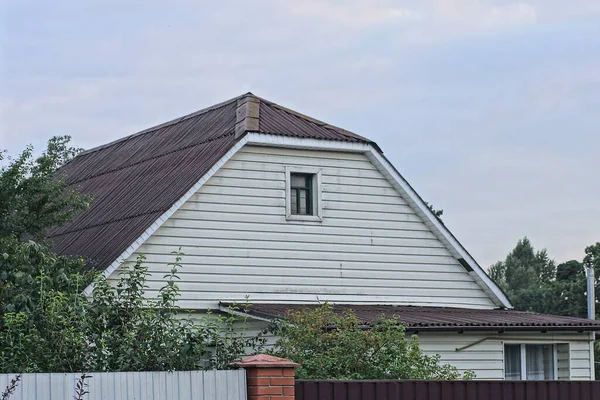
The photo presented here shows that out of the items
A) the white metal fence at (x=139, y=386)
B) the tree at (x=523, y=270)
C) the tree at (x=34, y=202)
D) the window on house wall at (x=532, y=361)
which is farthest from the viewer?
the tree at (x=523, y=270)

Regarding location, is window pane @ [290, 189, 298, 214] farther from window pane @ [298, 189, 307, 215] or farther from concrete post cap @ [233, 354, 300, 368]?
concrete post cap @ [233, 354, 300, 368]

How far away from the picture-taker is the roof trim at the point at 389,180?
20453mm

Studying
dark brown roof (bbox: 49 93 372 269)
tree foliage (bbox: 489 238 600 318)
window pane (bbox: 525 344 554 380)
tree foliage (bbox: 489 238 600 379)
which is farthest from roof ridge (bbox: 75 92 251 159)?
tree foliage (bbox: 489 238 600 318)

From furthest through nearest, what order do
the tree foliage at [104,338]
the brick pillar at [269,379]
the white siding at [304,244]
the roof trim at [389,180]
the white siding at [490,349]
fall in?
the white siding at [304,244] → the white siding at [490,349] → the roof trim at [389,180] → the tree foliage at [104,338] → the brick pillar at [269,379]

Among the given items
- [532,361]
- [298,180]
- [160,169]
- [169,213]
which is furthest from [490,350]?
[160,169]

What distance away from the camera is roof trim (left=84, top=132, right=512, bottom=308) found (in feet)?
67.1

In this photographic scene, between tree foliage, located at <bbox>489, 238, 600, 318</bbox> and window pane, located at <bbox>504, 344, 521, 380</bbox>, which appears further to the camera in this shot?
tree foliage, located at <bbox>489, 238, 600, 318</bbox>

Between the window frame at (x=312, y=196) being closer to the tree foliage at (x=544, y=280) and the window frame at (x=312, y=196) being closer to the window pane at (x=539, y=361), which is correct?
the window pane at (x=539, y=361)

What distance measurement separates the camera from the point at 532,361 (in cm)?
2188

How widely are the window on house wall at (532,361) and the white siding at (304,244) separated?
7.11ft

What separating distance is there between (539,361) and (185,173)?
289 inches

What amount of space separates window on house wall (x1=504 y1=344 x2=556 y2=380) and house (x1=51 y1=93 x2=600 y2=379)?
23 mm

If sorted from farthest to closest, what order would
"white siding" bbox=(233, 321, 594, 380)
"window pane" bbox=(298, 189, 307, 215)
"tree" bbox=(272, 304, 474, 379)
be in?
"window pane" bbox=(298, 189, 307, 215) < "white siding" bbox=(233, 321, 594, 380) < "tree" bbox=(272, 304, 474, 379)

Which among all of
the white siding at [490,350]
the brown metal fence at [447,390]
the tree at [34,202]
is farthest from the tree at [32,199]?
the brown metal fence at [447,390]
